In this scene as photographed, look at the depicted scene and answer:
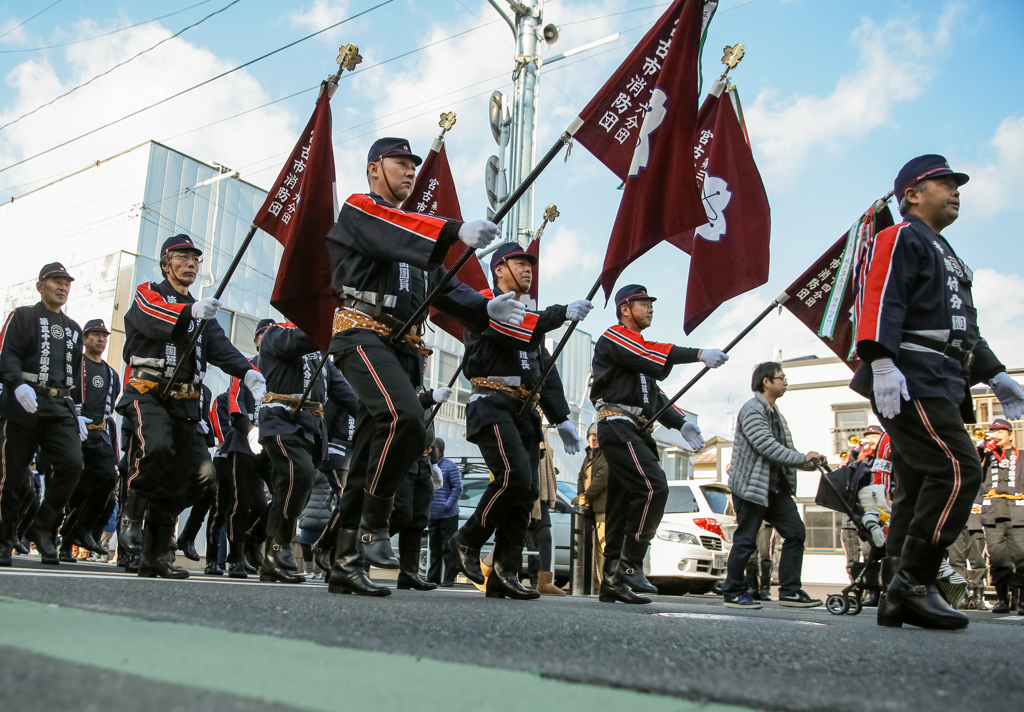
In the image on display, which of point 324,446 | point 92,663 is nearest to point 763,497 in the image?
point 324,446

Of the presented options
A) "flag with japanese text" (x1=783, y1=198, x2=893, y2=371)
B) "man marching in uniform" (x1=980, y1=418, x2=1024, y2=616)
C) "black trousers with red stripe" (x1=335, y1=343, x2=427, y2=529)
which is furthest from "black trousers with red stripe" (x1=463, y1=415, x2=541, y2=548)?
"man marching in uniform" (x1=980, y1=418, x2=1024, y2=616)

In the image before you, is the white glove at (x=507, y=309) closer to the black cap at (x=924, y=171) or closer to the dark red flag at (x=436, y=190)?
the black cap at (x=924, y=171)

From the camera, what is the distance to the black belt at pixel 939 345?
4.05 m

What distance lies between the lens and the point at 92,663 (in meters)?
1.59

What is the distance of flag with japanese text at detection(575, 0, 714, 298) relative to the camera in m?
5.72

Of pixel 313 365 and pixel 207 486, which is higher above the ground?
pixel 313 365

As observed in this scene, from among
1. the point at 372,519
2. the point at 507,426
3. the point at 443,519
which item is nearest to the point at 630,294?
the point at 507,426

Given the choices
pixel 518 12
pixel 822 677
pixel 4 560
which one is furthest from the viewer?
pixel 518 12

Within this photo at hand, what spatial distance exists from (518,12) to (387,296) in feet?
38.0

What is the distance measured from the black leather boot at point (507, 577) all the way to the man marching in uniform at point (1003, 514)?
6915 mm

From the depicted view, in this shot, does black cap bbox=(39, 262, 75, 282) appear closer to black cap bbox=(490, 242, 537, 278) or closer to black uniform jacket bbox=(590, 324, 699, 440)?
black cap bbox=(490, 242, 537, 278)

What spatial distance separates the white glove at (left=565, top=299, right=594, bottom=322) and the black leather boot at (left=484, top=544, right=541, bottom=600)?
1467 millimetres

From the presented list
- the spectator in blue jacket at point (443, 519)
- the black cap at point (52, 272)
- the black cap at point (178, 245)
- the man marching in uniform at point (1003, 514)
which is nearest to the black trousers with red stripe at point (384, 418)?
the black cap at point (178, 245)

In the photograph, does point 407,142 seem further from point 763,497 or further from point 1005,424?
point 1005,424
